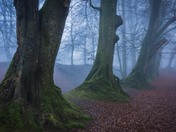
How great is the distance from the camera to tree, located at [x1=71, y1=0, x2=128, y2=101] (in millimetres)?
11273

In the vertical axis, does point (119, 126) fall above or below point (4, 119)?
below

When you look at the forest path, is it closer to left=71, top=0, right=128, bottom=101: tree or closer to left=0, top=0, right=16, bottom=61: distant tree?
left=71, top=0, right=128, bottom=101: tree

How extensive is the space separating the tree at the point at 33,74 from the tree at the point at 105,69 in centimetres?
489

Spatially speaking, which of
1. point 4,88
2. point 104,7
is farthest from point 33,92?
point 104,7

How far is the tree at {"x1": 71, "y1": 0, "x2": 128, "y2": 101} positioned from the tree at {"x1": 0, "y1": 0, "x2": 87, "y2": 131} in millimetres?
4886

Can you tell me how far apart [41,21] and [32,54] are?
1.06 m

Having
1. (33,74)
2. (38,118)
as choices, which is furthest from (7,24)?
(38,118)

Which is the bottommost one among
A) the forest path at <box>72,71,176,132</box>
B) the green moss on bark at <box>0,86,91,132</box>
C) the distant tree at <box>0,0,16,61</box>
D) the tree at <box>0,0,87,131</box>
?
the forest path at <box>72,71,176,132</box>

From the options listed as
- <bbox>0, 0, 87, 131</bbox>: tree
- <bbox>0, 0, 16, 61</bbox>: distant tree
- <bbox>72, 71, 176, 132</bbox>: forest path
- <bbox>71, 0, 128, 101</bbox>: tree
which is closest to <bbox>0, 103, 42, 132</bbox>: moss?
<bbox>0, 0, 87, 131</bbox>: tree

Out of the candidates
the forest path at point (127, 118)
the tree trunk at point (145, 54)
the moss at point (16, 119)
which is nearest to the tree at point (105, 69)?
the forest path at point (127, 118)

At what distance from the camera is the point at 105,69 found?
471 inches

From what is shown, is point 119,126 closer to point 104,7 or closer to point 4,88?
point 4,88

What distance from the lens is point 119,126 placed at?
6.93 m

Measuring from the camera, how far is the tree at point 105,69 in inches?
444
